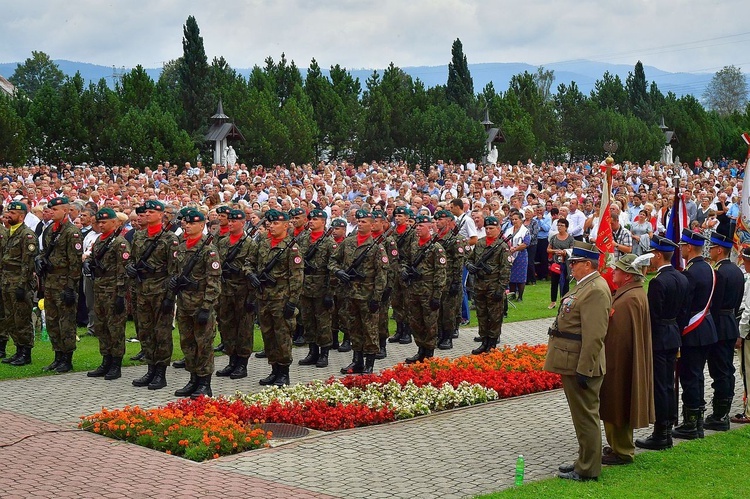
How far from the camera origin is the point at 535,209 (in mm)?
24469

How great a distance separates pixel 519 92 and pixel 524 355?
51678 millimetres

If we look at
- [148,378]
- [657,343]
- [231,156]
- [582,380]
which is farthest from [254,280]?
[231,156]

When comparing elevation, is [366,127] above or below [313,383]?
above

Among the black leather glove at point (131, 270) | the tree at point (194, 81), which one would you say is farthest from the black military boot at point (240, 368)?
the tree at point (194, 81)

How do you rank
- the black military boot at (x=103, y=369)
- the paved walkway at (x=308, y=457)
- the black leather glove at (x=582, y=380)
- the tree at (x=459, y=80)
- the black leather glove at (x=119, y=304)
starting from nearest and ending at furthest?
the paved walkway at (x=308, y=457) → the black leather glove at (x=582, y=380) → the black leather glove at (x=119, y=304) → the black military boot at (x=103, y=369) → the tree at (x=459, y=80)

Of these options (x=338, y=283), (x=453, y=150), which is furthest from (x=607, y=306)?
(x=453, y=150)

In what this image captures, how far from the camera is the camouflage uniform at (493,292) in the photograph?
612 inches

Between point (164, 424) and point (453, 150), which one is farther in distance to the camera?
point (453, 150)

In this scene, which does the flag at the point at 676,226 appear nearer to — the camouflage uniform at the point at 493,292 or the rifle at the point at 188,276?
the camouflage uniform at the point at 493,292

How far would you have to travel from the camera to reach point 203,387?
40.7 ft

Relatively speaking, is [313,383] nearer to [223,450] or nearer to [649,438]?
[223,450]

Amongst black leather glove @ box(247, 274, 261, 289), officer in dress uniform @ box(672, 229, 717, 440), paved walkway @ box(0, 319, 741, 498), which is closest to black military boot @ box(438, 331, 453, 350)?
paved walkway @ box(0, 319, 741, 498)

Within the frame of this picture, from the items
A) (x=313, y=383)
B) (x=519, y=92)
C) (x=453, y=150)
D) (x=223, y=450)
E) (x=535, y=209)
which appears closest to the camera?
(x=223, y=450)

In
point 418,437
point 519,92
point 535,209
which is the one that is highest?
point 519,92
